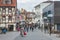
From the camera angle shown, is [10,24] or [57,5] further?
[10,24]

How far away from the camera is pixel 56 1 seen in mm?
75438

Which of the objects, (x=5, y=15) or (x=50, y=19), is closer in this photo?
(x=50, y=19)

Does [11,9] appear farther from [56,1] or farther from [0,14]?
[56,1]

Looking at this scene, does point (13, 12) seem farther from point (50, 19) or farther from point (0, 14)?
point (50, 19)

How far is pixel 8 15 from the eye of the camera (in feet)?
277

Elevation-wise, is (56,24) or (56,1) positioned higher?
(56,1)

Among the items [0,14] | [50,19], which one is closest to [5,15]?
[0,14]

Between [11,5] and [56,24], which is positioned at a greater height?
[11,5]

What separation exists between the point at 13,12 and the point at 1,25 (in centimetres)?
621

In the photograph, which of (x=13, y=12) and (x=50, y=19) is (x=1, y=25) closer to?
(x=13, y=12)

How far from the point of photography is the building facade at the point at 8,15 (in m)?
83.9

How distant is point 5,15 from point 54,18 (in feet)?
66.7

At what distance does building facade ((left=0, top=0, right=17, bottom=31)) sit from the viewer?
275 ft

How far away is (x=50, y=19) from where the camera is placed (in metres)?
73.6
